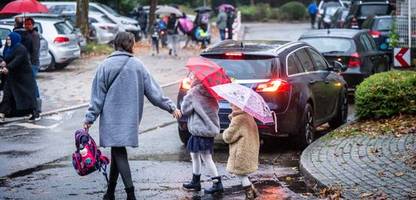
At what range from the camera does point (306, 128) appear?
11695mm

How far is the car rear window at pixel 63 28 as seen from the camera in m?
24.0

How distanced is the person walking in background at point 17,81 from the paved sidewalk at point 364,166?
5.72 meters

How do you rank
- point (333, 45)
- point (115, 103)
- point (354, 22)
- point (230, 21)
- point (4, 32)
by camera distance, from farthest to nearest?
point (230, 21) → point (354, 22) → point (4, 32) → point (333, 45) → point (115, 103)

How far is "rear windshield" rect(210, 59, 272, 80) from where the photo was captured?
11062 millimetres

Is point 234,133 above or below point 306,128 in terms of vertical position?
above

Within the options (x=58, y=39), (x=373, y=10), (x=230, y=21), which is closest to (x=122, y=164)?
(x=58, y=39)

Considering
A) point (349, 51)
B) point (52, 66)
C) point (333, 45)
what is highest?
point (333, 45)

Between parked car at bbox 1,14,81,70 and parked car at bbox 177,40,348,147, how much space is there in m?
12.2

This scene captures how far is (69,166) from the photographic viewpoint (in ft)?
34.1

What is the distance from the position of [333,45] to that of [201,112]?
30.1ft

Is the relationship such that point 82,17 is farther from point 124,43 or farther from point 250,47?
point 124,43

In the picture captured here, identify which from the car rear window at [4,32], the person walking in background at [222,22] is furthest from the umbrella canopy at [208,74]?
the person walking in background at [222,22]

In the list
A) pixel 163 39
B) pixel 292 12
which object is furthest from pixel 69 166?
pixel 292 12

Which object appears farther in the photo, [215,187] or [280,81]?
[280,81]
